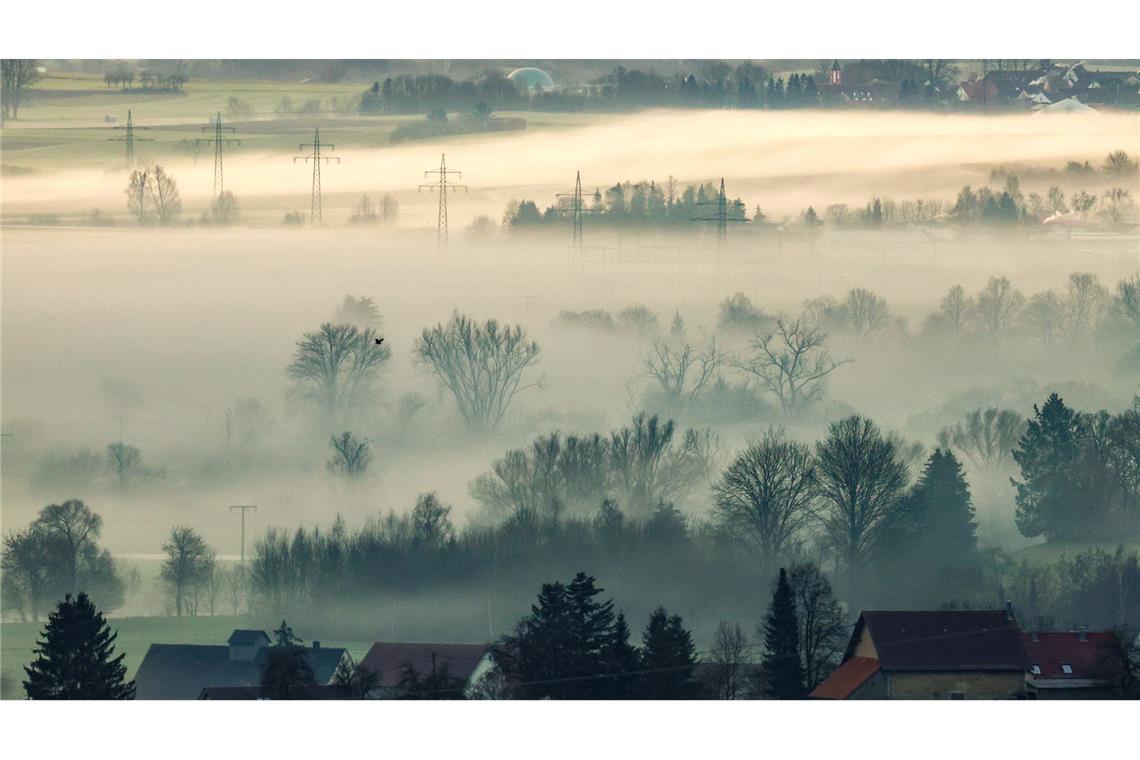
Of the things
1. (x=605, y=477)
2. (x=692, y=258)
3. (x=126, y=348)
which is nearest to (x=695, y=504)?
(x=605, y=477)

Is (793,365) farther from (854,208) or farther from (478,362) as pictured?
(478,362)

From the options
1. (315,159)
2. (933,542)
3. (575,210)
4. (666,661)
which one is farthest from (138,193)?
(933,542)

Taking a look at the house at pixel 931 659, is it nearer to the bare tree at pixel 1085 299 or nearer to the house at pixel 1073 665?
the house at pixel 1073 665

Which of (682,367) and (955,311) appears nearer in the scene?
(682,367)

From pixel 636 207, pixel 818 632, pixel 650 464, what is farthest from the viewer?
pixel 650 464

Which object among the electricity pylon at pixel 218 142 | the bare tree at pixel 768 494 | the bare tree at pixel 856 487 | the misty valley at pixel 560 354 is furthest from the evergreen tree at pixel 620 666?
the electricity pylon at pixel 218 142
